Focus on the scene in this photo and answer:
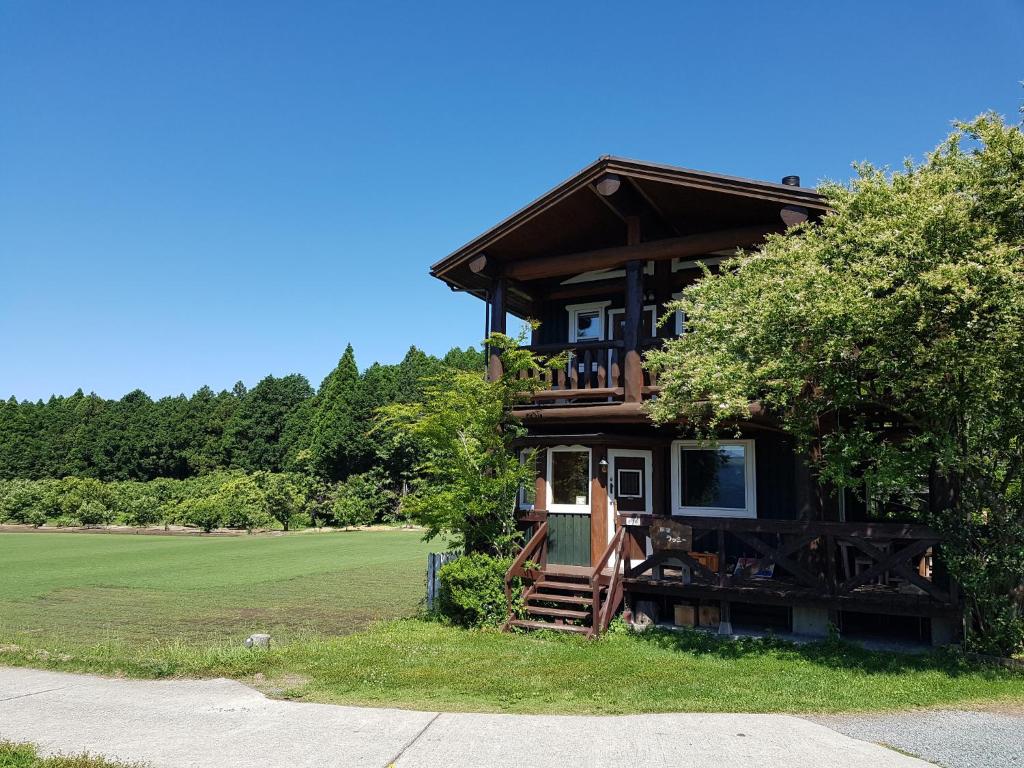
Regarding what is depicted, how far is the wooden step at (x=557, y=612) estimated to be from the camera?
11.9 meters

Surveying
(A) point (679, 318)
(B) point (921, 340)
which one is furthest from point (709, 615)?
(B) point (921, 340)

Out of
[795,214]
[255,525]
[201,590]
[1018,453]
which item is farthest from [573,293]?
[255,525]

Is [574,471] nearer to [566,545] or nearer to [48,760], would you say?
[566,545]

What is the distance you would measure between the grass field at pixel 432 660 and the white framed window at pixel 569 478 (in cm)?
282

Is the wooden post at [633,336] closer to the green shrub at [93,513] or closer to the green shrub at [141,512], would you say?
the green shrub at [141,512]

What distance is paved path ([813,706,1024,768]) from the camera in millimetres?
5848

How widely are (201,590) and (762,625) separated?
13.5 meters

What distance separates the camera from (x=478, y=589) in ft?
40.1

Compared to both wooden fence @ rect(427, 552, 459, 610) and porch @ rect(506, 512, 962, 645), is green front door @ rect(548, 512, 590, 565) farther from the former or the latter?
wooden fence @ rect(427, 552, 459, 610)

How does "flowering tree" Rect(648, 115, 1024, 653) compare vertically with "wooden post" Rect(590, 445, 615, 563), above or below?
above

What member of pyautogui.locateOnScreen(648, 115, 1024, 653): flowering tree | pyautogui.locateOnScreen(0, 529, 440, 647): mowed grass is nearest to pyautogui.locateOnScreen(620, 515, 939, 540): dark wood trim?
pyautogui.locateOnScreen(648, 115, 1024, 653): flowering tree

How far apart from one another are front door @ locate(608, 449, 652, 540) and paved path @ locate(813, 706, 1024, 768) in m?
6.41

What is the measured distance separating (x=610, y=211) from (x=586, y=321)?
258 cm

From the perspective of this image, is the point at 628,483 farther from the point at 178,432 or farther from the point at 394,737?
the point at 178,432
